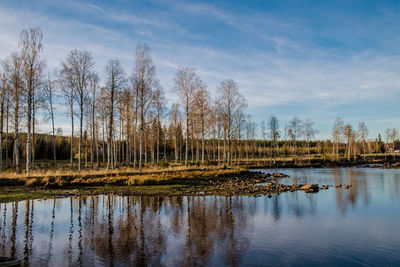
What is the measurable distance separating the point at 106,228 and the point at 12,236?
3.16 meters

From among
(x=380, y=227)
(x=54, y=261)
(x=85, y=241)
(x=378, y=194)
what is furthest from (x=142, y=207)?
(x=378, y=194)

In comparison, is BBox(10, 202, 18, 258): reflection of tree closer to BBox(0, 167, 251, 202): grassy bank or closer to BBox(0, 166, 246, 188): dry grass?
BBox(0, 167, 251, 202): grassy bank

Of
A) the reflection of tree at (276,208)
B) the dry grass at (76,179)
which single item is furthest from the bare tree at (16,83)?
the reflection of tree at (276,208)

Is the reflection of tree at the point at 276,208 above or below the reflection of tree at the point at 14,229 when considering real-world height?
below

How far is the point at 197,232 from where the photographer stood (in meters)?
10.5

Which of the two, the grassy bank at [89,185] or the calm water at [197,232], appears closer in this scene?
the calm water at [197,232]

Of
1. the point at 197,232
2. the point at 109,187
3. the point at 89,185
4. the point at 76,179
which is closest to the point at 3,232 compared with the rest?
the point at 197,232

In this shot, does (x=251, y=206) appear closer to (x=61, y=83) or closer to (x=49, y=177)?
(x=49, y=177)

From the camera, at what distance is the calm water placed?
8031mm

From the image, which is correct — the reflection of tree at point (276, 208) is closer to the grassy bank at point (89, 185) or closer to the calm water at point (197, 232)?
the calm water at point (197, 232)

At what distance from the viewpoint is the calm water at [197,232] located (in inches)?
316

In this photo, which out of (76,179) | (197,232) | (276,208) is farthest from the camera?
(76,179)

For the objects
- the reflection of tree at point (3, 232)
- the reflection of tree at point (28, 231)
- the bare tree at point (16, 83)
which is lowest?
the reflection of tree at point (28, 231)

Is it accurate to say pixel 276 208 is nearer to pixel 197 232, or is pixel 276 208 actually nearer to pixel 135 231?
pixel 197 232
